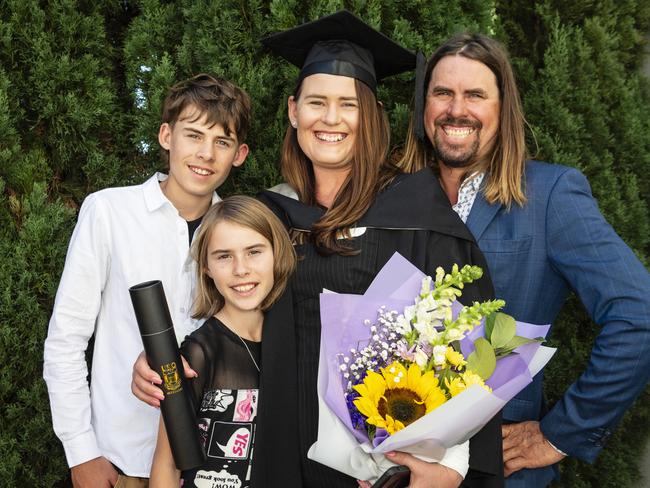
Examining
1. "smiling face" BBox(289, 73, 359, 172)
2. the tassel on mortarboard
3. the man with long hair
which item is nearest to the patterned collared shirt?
the man with long hair

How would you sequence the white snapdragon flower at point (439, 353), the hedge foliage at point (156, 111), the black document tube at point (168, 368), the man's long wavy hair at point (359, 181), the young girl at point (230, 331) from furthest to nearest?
the hedge foliage at point (156, 111), the man's long wavy hair at point (359, 181), the young girl at point (230, 331), the black document tube at point (168, 368), the white snapdragon flower at point (439, 353)

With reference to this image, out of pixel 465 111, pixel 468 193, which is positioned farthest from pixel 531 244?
pixel 465 111

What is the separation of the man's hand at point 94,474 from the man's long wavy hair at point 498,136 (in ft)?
6.02

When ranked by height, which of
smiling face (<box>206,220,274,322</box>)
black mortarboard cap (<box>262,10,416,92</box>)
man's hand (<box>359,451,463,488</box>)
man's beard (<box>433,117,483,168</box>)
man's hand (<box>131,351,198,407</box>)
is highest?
black mortarboard cap (<box>262,10,416,92</box>)

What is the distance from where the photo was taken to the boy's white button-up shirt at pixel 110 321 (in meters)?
2.59

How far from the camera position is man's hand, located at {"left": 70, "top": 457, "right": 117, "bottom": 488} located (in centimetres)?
260

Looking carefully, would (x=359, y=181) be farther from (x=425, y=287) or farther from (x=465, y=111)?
(x=425, y=287)

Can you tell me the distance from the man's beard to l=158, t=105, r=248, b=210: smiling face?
93 centimetres

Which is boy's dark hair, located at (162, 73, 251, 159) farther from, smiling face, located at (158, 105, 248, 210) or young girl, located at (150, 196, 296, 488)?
young girl, located at (150, 196, 296, 488)

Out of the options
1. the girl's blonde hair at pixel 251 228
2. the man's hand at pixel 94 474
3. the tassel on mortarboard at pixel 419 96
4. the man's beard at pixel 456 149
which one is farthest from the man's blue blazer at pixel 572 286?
the man's hand at pixel 94 474

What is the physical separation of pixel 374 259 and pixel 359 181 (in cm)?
35

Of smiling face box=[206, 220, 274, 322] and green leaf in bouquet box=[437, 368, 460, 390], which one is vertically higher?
smiling face box=[206, 220, 274, 322]

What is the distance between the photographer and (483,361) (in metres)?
1.79

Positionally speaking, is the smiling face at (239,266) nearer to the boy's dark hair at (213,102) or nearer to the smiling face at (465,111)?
the boy's dark hair at (213,102)
